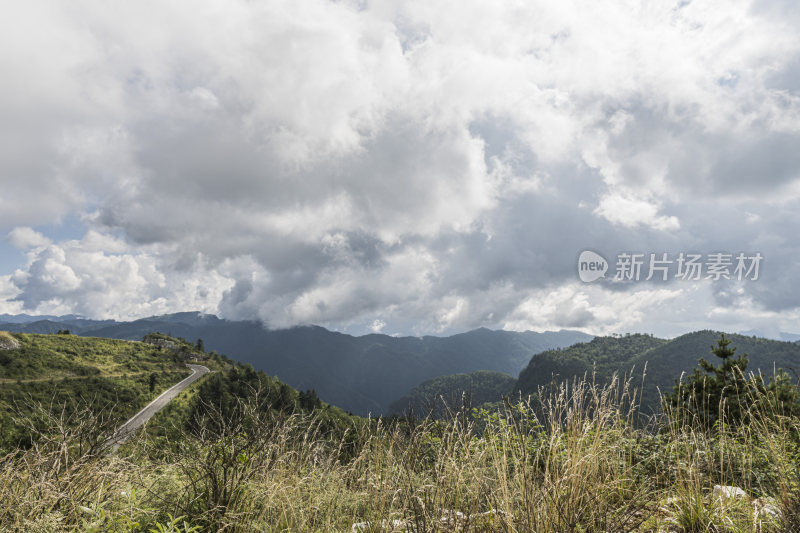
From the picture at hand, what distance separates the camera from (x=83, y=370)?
75062 millimetres

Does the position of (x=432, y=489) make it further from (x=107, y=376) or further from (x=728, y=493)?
(x=107, y=376)

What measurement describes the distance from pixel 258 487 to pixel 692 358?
256m

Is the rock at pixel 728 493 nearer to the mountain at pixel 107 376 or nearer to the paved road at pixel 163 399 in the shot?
the mountain at pixel 107 376

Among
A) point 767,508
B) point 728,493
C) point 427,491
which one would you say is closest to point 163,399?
point 427,491

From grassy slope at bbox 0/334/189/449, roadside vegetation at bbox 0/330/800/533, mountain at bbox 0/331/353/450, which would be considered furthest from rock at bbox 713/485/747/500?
grassy slope at bbox 0/334/189/449

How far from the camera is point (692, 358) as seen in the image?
19638cm

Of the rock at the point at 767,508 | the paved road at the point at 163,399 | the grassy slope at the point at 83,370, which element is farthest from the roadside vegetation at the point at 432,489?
the grassy slope at the point at 83,370

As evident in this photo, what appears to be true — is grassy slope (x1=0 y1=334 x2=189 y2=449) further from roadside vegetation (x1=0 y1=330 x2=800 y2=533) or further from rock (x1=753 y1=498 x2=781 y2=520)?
rock (x1=753 y1=498 x2=781 y2=520)

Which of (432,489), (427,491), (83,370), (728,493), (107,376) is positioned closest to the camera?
(427,491)

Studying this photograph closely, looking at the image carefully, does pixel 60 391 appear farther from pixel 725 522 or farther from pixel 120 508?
pixel 725 522

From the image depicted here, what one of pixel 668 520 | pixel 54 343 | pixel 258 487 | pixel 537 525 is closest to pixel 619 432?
pixel 668 520

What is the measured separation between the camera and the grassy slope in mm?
61062

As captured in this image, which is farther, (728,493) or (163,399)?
(163,399)

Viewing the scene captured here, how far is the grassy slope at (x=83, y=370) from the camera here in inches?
2404
